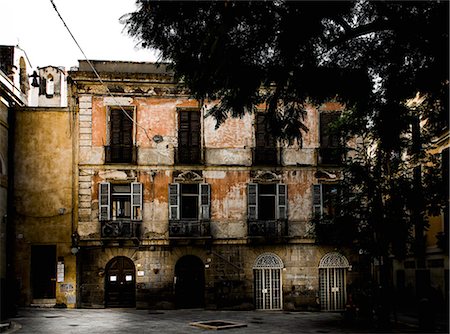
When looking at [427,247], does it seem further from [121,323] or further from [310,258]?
[121,323]

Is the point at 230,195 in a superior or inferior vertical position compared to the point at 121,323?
superior

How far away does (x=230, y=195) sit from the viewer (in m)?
28.2

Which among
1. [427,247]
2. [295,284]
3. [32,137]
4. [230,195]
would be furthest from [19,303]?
[427,247]

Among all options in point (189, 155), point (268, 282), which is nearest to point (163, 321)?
point (268, 282)

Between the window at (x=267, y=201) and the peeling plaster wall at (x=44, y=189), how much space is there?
8.06 m

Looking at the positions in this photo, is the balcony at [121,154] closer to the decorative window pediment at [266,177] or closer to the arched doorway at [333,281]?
the decorative window pediment at [266,177]

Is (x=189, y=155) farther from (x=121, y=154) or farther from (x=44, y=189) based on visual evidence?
(x=44, y=189)

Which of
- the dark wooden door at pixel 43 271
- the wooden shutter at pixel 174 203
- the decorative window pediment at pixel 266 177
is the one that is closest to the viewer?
the dark wooden door at pixel 43 271

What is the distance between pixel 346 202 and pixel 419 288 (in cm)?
1007

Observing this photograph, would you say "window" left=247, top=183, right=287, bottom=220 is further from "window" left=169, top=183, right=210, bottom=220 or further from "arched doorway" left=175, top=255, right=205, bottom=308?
"arched doorway" left=175, top=255, right=205, bottom=308

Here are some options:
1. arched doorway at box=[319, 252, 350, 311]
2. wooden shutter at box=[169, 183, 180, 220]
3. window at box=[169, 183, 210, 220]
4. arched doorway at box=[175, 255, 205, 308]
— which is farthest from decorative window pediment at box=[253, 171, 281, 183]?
arched doorway at box=[175, 255, 205, 308]

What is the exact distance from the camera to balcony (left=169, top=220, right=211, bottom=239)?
27.5 m

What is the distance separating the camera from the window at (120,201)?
27.2 m

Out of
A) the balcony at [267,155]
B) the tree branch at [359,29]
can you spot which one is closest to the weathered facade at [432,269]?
the balcony at [267,155]
